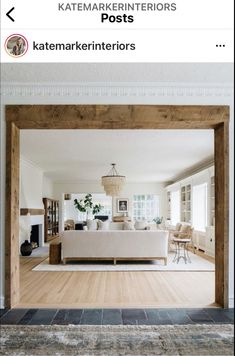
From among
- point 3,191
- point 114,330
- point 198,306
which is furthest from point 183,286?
point 3,191

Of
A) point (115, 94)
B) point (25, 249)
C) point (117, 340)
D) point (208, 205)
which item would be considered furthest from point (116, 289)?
point (208, 205)

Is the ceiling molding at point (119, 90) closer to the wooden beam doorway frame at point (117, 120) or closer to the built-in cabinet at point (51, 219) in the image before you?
the wooden beam doorway frame at point (117, 120)

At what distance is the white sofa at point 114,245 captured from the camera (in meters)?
7.19

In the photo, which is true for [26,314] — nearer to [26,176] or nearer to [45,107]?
[45,107]

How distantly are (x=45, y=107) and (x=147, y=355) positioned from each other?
276cm

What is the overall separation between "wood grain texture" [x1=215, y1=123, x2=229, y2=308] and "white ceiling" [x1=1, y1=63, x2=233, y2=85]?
0.66 meters

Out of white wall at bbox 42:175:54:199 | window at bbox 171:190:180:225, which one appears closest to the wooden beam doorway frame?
window at bbox 171:190:180:225

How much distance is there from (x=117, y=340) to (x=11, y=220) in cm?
177

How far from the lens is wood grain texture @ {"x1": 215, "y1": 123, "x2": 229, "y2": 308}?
3914 mm

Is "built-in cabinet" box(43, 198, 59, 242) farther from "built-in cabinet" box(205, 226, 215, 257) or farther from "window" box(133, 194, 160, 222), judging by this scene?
"built-in cabinet" box(205, 226, 215, 257)
